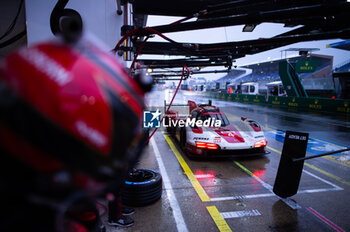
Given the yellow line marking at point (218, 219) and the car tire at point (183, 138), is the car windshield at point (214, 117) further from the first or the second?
the yellow line marking at point (218, 219)

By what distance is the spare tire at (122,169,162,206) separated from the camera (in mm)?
3787

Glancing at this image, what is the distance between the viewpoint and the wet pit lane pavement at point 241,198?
3.40 meters

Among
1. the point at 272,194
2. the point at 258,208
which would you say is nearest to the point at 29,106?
the point at 258,208

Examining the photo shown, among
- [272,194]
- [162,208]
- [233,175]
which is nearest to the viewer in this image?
[162,208]

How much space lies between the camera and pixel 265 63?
6500 cm

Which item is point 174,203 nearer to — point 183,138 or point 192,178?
point 192,178

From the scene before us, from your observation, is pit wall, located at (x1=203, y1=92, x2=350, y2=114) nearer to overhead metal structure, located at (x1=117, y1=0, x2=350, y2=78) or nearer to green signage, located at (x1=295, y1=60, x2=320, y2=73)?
green signage, located at (x1=295, y1=60, x2=320, y2=73)

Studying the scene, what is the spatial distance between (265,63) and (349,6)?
2726 inches

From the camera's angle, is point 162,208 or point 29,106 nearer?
point 29,106

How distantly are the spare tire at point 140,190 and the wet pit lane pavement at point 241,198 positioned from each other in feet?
0.51

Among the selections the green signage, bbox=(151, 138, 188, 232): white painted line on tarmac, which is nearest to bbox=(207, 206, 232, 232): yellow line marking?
bbox=(151, 138, 188, 232): white painted line on tarmac

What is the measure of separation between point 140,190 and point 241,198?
193 cm

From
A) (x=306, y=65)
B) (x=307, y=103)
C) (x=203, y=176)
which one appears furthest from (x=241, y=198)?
(x=306, y=65)

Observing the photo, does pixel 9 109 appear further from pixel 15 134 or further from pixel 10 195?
pixel 10 195
